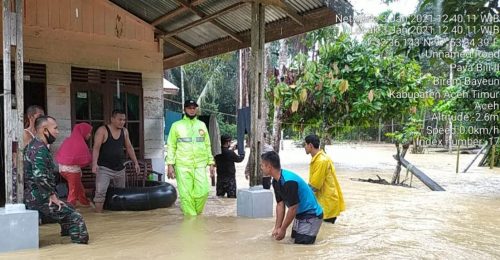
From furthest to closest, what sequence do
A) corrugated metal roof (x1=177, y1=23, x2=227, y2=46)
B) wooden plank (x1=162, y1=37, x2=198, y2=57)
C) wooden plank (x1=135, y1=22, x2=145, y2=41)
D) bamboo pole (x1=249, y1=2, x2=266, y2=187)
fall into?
wooden plank (x1=162, y1=37, x2=198, y2=57) < wooden plank (x1=135, y1=22, x2=145, y2=41) < corrugated metal roof (x1=177, y1=23, x2=227, y2=46) < bamboo pole (x1=249, y1=2, x2=266, y2=187)

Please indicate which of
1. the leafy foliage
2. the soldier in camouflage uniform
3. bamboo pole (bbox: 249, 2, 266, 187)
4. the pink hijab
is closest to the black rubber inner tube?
the pink hijab

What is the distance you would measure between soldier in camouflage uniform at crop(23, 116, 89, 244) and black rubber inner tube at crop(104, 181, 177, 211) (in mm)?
2062

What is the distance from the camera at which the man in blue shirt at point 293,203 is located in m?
4.73

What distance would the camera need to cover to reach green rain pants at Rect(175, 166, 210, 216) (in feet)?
21.1

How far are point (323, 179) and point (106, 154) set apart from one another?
10.5 feet

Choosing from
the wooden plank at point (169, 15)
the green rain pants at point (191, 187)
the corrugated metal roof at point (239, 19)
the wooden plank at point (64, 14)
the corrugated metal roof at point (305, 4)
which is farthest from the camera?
the wooden plank at point (64, 14)

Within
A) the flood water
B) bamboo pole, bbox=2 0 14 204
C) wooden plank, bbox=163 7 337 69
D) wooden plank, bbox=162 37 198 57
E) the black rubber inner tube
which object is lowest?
the flood water

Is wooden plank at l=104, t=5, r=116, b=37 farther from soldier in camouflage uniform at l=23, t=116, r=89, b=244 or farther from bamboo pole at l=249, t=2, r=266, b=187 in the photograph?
soldier in camouflage uniform at l=23, t=116, r=89, b=244

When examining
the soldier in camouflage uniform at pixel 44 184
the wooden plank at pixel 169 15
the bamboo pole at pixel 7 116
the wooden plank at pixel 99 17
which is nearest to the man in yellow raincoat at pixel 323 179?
the soldier in camouflage uniform at pixel 44 184

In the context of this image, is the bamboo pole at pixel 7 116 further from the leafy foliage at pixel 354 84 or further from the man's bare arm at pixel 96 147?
the leafy foliage at pixel 354 84

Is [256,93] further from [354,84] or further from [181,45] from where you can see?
[354,84]

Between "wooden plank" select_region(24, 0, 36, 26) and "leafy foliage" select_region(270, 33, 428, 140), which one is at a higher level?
"wooden plank" select_region(24, 0, 36, 26)

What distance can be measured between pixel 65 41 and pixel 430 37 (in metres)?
6.54

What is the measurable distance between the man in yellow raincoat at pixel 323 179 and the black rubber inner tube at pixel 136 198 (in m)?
2.58
